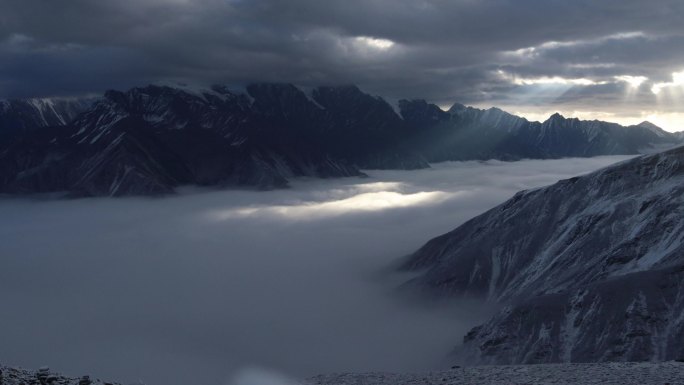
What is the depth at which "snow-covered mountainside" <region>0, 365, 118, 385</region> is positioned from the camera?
3897 cm

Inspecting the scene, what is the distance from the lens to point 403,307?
190 m

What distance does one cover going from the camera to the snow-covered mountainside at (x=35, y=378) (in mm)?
38969

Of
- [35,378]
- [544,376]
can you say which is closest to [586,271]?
[544,376]

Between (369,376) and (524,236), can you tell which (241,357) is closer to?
(524,236)

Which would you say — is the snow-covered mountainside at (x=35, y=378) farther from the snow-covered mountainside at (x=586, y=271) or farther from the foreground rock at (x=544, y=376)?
A: the snow-covered mountainside at (x=586, y=271)

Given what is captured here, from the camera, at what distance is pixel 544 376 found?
52375 millimetres

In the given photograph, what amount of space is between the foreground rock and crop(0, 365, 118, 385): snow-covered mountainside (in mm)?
22437

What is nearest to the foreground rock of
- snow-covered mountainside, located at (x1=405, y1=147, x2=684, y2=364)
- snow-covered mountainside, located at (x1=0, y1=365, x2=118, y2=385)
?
snow-covered mountainside, located at (x1=0, y1=365, x2=118, y2=385)

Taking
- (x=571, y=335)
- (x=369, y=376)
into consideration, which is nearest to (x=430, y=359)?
(x=571, y=335)

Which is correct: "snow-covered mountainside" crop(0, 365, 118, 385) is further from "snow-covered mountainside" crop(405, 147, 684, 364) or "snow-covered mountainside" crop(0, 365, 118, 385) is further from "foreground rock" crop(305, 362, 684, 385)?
"snow-covered mountainside" crop(405, 147, 684, 364)

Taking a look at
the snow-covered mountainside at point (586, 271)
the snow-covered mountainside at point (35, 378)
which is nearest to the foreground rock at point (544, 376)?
the snow-covered mountainside at point (35, 378)

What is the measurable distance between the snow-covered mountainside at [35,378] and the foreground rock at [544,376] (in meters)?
22.4

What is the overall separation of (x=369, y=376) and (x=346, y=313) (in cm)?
14040

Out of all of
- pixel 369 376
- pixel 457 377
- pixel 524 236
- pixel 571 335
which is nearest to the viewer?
pixel 457 377
